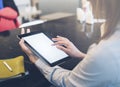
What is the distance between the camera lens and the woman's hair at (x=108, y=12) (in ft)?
2.28

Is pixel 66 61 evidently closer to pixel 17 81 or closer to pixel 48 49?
pixel 48 49

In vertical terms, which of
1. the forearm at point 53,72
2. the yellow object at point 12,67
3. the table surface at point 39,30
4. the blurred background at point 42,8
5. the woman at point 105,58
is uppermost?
the woman at point 105,58

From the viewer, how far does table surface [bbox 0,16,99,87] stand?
0.87 m

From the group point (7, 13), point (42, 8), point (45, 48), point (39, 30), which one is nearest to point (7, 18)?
point (7, 13)

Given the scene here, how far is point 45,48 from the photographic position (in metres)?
0.97

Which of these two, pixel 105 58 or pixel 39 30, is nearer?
pixel 105 58

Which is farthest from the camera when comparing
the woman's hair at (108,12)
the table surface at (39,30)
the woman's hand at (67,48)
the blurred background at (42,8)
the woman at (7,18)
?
the blurred background at (42,8)

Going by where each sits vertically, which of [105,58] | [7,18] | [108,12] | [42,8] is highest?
[108,12]

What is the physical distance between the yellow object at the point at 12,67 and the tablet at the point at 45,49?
0.09 metres

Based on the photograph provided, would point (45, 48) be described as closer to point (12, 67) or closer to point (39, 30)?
point (12, 67)

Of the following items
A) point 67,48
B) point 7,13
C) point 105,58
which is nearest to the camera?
point 105,58

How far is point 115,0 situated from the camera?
69 cm

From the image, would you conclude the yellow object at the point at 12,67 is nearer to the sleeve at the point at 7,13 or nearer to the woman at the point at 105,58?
the woman at the point at 105,58

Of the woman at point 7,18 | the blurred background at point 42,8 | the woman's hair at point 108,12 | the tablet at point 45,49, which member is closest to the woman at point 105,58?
A: the woman's hair at point 108,12
